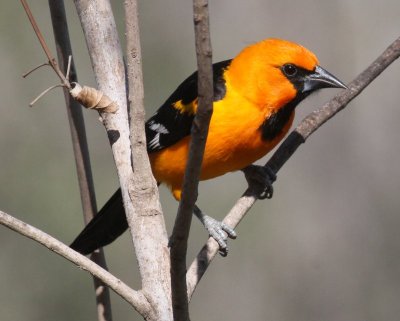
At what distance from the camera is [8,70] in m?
5.58

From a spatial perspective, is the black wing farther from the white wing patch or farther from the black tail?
the black tail

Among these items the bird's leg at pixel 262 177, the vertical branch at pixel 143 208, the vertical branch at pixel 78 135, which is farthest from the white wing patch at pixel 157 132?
the vertical branch at pixel 143 208

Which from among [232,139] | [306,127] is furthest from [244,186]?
[306,127]

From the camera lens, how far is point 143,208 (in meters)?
2.44

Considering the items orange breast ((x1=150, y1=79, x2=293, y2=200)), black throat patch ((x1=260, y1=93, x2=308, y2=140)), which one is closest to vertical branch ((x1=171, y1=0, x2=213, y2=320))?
orange breast ((x1=150, y1=79, x2=293, y2=200))

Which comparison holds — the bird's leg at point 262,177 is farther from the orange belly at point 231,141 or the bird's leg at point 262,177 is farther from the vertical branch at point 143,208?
the vertical branch at point 143,208

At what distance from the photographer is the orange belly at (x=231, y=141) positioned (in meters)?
3.36

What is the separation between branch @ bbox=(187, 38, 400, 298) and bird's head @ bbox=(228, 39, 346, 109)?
0.24m

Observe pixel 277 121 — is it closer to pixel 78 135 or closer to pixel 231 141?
pixel 231 141

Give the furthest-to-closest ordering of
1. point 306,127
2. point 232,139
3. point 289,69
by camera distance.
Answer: point 289,69 → point 232,139 → point 306,127

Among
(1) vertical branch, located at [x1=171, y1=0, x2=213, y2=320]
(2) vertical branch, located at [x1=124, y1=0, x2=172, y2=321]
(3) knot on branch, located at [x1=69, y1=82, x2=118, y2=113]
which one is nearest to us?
(1) vertical branch, located at [x1=171, y1=0, x2=213, y2=320]

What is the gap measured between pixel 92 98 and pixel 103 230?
3.73 ft

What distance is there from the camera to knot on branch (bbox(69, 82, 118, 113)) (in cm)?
243

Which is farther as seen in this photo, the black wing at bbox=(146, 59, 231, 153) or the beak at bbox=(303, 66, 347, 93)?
the black wing at bbox=(146, 59, 231, 153)
